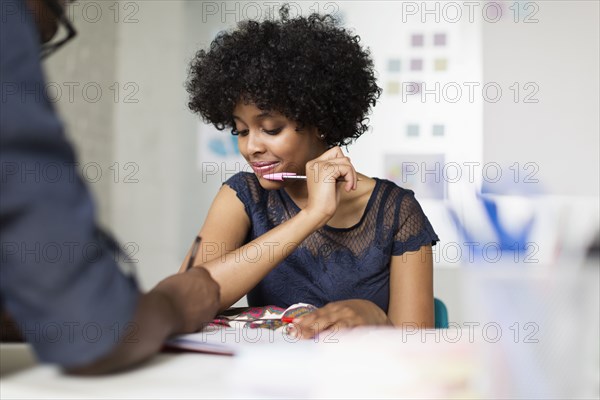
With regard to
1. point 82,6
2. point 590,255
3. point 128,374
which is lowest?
point 128,374

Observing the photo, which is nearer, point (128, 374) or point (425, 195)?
point (128, 374)

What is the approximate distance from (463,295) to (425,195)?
10.1 feet

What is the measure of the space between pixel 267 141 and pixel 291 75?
0.63 ft

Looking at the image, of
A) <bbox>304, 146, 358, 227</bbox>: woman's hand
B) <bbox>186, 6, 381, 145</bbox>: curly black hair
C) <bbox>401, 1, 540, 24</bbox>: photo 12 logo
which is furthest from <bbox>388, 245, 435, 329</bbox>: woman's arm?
<bbox>401, 1, 540, 24</bbox>: photo 12 logo

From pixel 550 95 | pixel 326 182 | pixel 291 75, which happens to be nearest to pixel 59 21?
pixel 326 182

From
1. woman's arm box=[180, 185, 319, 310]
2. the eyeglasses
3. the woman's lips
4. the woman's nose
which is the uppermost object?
the eyeglasses

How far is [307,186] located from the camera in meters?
1.69

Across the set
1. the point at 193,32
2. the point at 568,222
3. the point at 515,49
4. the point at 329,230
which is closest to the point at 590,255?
the point at 568,222

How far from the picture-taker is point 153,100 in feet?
14.1

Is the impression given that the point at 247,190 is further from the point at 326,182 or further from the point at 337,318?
the point at 337,318

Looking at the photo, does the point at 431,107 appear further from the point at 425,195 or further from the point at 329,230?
the point at 329,230

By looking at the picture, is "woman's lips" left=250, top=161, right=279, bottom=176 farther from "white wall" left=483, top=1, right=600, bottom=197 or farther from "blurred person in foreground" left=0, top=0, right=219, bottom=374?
"white wall" left=483, top=1, right=600, bottom=197

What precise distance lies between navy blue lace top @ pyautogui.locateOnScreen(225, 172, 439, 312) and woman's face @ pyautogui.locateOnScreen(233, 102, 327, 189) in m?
0.12

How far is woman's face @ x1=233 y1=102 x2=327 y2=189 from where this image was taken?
163 cm
